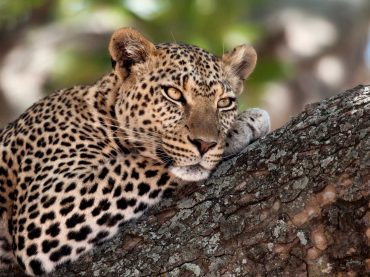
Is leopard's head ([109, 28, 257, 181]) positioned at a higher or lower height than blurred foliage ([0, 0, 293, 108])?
lower

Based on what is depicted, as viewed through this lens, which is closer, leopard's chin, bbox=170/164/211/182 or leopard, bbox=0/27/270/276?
leopard's chin, bbox=170/164/211/182

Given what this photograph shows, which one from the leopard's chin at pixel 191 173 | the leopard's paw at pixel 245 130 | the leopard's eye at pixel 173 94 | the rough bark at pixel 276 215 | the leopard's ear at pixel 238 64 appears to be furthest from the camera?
the leopard's ear at pixel 238 64

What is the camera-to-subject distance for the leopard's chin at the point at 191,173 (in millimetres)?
5758

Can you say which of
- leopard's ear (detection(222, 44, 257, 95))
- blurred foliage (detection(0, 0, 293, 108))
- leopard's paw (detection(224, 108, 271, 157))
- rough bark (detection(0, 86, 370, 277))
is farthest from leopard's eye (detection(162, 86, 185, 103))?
blurred foliage (detection(0, 0, 293, 108))

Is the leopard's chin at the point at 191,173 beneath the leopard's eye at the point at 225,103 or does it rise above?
beneath

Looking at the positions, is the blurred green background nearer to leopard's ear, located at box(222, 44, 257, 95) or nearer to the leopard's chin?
leopard's ear, located at box(222, 44, 257, 95)

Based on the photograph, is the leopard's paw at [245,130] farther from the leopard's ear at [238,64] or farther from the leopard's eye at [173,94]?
the leopard's eye at [173,94]

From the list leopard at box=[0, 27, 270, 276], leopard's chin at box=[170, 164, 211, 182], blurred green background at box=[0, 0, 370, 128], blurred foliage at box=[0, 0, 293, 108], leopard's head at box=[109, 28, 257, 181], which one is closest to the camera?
leopard's chin at box=[170, 164, 211, 182]

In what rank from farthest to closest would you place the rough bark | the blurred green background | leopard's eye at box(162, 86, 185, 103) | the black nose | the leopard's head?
the blurred green background → leopard's eye at box(162, 86, 185, 103) → the leopard's head → the black nose → the rough bark

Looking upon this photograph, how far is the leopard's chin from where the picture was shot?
5.76 metres

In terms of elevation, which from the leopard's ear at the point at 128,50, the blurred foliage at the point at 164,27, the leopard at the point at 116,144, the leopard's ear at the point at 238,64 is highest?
the blurred foliage at the point at 164,27

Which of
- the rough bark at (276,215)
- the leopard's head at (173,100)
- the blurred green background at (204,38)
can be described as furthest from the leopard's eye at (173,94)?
the blurred green background at (204,38)

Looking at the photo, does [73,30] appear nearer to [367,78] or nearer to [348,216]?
[367,78]

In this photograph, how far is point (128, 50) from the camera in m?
6.73
